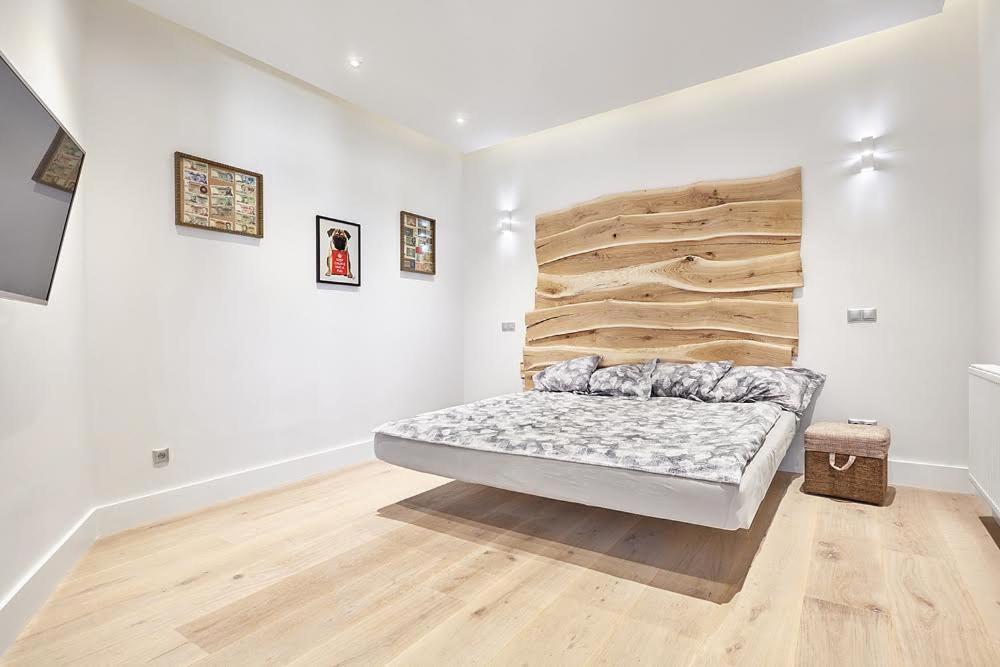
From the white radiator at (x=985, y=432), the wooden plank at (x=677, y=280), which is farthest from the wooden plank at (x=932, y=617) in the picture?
the wooden plank at (x=677, y=280)

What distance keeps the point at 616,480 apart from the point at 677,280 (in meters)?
2.27

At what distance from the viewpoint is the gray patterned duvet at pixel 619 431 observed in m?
2.06

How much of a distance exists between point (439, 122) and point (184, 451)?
3.02 m

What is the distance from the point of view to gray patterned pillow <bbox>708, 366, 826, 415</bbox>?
3.14m

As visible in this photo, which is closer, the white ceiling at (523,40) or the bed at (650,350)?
the bed at (650,350)

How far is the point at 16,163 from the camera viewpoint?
145 centimetres

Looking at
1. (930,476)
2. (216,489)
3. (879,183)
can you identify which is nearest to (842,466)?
(930,476)

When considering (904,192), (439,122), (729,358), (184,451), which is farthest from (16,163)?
(904,192)

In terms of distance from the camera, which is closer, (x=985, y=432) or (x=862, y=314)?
(x=985, y=432)

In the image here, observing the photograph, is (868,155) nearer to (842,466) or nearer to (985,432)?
(985,432)

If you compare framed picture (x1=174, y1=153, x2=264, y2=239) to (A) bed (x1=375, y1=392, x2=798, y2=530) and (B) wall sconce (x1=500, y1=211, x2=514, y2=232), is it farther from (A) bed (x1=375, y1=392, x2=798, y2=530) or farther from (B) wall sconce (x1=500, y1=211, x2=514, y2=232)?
(B) wall sconce (x1=500, y1=211, x2=514, y2=232)

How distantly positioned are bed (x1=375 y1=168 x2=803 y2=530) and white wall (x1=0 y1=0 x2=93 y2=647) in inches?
55.2

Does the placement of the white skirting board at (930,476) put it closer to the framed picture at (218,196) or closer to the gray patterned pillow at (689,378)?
the gray patterned pillow at (689,378)

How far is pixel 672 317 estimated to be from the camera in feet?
13.0
